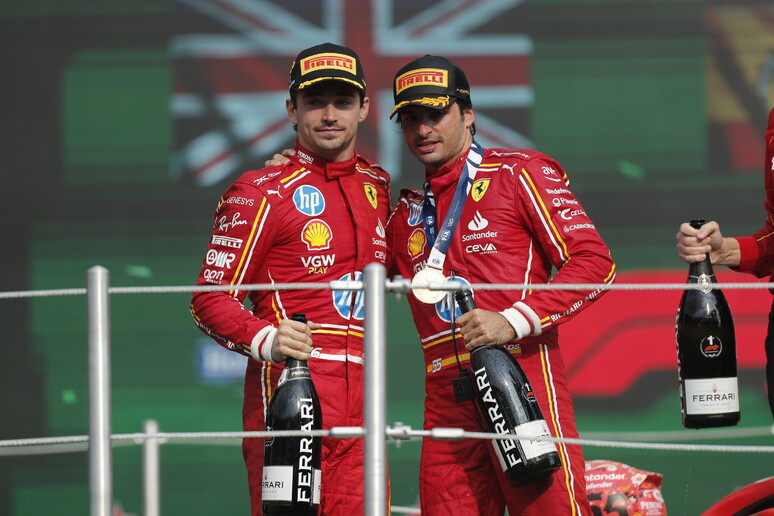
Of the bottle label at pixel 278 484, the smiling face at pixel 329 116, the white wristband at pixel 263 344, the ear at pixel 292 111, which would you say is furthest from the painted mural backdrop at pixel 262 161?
the bottle label at pixel 278 484

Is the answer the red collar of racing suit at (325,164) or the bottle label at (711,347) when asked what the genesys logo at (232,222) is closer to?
the red collar of racing suit at (325,164)

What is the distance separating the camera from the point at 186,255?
4.98m

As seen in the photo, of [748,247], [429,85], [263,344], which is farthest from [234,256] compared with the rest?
[748,247]

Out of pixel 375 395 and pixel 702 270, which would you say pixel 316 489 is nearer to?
pixel 375 395

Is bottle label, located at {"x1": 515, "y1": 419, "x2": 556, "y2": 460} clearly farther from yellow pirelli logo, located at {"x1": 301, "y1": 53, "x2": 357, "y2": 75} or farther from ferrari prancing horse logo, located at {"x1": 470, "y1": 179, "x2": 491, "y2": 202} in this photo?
yellow pirelli logo, located at {"x1": 301, "y1": 53, "x2": 357, "y2": 75}

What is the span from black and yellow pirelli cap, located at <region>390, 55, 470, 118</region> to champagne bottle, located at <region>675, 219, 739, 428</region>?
A: 692 mm

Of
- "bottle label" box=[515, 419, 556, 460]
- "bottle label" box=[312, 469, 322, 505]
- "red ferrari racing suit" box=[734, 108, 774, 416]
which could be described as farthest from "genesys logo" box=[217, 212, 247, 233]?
"red ferrari racing suit" box=[734, 108, 774, 416]

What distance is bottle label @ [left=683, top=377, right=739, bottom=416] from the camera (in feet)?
8.91

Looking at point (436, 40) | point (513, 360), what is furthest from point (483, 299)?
point (436, 40)

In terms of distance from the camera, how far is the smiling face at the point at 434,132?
3062mm

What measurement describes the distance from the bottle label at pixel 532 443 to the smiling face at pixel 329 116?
94 cm

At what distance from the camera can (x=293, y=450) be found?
2.71 m

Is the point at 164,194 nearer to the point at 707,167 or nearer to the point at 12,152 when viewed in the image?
the point at 12,152

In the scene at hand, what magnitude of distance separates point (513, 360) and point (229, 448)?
241 cm
